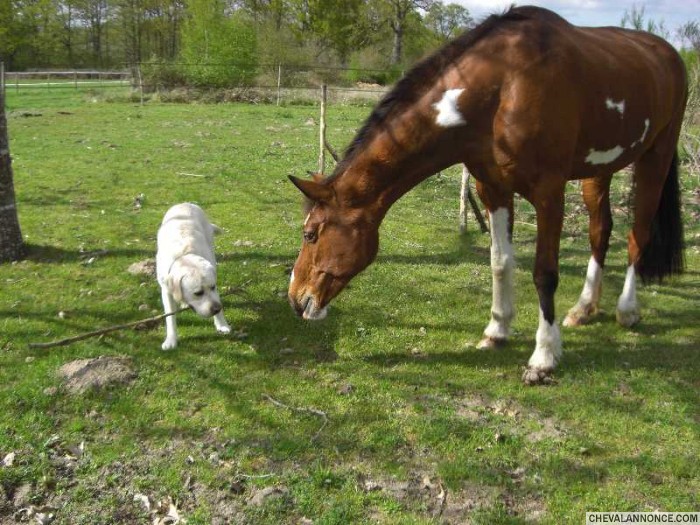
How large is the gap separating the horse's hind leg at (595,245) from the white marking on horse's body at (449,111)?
219cm

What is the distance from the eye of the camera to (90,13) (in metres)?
48.4

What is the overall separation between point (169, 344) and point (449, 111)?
290 cm

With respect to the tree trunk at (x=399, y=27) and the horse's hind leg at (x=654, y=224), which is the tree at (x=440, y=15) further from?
the horse's hind leg at (x=654, y=224)

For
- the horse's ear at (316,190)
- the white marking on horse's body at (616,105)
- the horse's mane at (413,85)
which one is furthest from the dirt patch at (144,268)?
the white marking on horse's body at (616,105)

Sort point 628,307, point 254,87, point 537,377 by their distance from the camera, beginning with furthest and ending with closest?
point 254,87 < point 628,307 < point 537,377

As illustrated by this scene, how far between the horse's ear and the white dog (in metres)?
1.21

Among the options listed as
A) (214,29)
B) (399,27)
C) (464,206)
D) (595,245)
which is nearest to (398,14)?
(399,27)

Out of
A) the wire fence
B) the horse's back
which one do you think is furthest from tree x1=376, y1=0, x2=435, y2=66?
the horse's back

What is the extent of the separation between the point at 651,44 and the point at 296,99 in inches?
991

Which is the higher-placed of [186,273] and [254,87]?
[254,87]

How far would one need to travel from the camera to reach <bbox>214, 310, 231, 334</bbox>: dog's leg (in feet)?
16.0

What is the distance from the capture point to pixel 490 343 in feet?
15.5

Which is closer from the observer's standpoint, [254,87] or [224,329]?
[224,329]

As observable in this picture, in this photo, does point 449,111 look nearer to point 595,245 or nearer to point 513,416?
point 513,416
